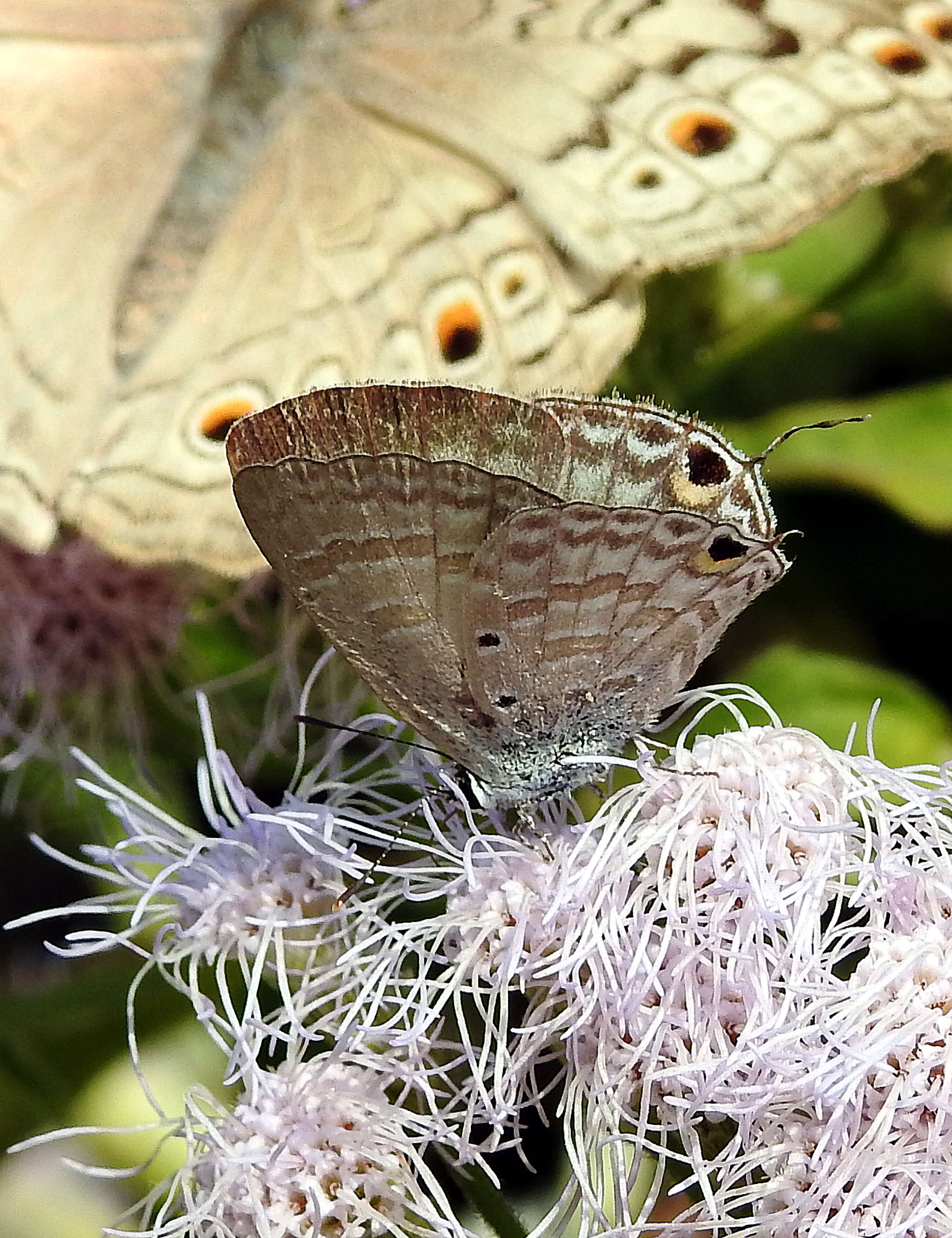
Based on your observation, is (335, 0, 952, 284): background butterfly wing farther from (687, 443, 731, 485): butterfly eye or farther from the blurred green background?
(687, 443, 731, 485): butterfly eye

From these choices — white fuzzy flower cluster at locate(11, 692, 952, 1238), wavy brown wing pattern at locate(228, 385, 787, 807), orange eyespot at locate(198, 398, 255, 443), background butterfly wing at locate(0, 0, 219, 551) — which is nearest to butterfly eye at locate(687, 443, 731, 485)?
wavy brown wing pattern at locate(228, 385, 787, 807)

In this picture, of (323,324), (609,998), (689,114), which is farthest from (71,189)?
(609,998)

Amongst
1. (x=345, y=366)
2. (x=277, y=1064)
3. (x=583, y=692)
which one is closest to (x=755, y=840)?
(x=583, y=692)

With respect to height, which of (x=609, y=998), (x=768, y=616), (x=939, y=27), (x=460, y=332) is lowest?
(x=768, y=616)

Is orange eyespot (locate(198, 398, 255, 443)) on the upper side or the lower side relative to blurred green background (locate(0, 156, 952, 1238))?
upper

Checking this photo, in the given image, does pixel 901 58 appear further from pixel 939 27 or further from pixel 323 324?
pixel 323 324

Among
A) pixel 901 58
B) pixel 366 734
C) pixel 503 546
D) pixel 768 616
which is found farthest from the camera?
pixel 768 616

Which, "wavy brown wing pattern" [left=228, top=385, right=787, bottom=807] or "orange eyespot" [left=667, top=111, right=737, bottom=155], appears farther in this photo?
"orange eyespot" [left=667, top=111, right=737, bottom=155]
